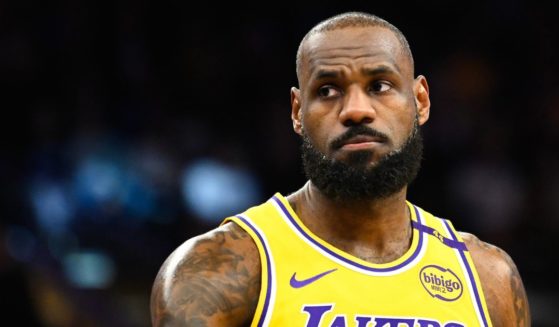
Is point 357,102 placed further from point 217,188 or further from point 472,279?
point 217,188

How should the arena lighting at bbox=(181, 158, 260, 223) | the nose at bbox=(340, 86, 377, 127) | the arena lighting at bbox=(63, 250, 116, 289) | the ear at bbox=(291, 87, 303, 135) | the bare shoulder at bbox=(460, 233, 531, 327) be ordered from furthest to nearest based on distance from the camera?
the arena lighting at bbox=(181, 158, 260, 223)
the arena lighting at bbox=(63, 250, 116, 289)
the ear at bbox=(291, 87, 303, 135)
the bare shoulder at bbox=(460, 233, 531, 327)
the nose at bbox=(340, 86, 377, 127)

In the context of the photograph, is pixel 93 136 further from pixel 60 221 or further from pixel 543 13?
pixel 543 13

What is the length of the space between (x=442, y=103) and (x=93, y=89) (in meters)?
3.22

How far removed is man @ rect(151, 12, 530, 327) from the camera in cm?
317

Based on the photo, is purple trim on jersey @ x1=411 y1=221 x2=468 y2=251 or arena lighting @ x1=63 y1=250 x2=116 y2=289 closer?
purple trim on jersey @ x1=411 y1=221 x2=468 y2=251

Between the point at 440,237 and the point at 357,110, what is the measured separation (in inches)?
27.9

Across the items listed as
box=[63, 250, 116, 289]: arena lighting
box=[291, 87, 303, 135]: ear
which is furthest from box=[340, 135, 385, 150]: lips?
box=[63, 250, 116, 289]: arena lighting

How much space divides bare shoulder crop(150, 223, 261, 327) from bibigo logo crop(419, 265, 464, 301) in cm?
61

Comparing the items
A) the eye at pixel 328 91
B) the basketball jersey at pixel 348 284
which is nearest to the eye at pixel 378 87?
the eye at pixel 328 91

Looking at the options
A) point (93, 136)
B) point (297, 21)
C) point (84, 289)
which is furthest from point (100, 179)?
point (297, 21)

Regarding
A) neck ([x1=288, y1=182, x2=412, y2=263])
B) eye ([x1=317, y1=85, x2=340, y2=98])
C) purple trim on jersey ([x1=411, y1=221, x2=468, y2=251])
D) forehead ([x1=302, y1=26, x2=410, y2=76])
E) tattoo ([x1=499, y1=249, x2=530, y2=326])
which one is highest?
forehead ([x1=302, y1=26, x2=410, y2=76])

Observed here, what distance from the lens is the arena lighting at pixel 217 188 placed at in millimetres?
8383

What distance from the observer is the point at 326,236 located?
3490mm

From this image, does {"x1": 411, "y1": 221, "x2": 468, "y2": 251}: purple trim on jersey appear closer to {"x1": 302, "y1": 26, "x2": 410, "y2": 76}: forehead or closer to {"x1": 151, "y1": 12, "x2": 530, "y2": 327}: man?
{"x1": 151, "y1": 12, "x2": 530, "y2": 327}: man
